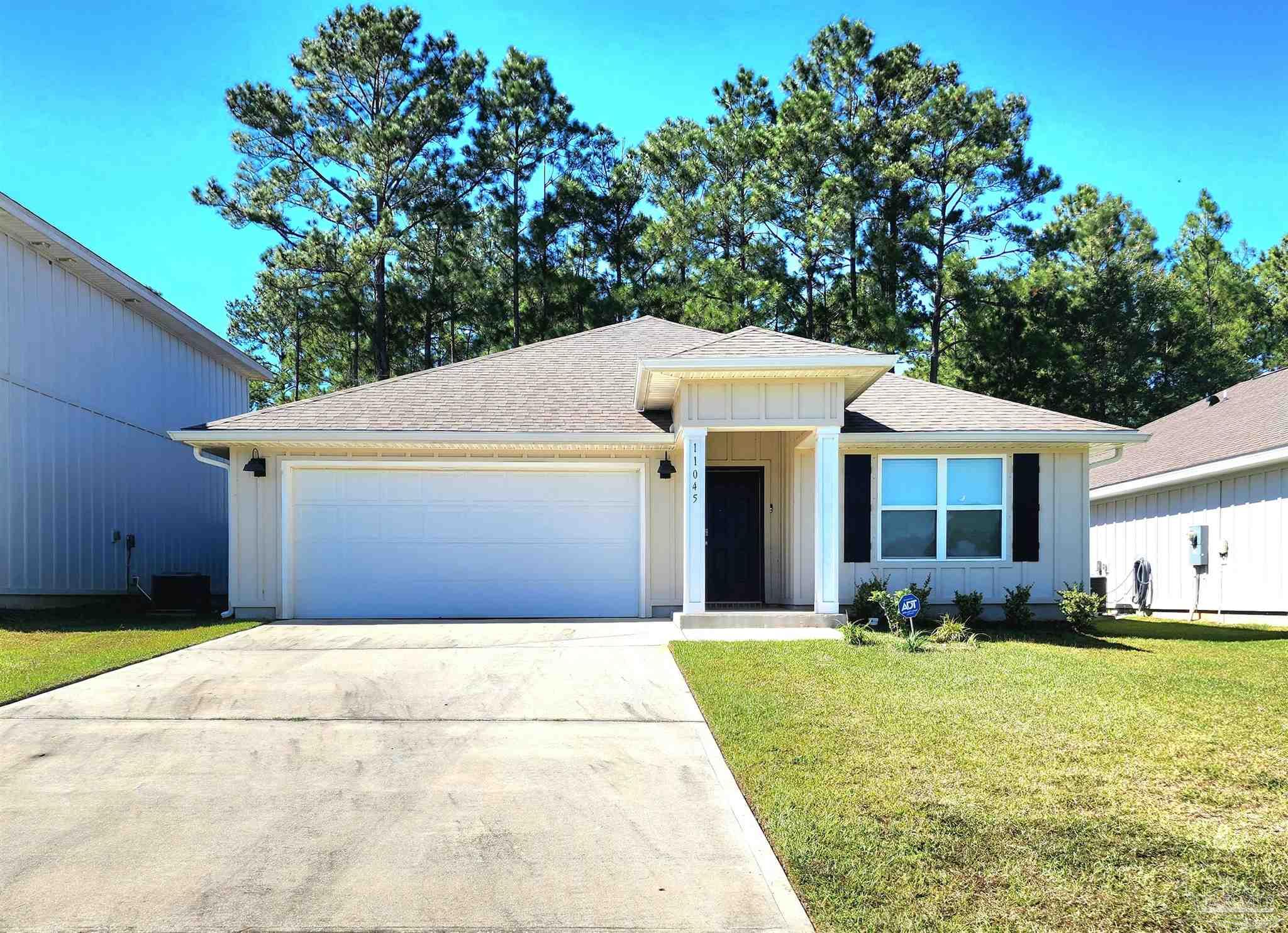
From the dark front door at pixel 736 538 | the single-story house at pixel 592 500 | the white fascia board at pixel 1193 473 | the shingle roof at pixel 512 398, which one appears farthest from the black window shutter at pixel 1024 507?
the shingle roof at pixel 512 398

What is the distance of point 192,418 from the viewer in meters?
17.3

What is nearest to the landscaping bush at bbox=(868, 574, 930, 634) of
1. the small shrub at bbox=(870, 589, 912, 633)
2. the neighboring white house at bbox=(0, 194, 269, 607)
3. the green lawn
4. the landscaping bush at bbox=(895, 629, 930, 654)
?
the small shrub at bbox=(870, 589, 912, 633)

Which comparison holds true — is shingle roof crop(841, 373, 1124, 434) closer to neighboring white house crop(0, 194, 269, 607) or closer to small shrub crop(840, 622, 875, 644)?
small shrub crop(840, 622, 875, 644)

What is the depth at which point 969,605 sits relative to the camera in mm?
10188

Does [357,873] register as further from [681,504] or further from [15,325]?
[15,325]

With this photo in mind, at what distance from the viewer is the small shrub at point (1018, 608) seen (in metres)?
10.1

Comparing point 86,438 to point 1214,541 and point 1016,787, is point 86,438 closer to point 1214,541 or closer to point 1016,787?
point 1016,787

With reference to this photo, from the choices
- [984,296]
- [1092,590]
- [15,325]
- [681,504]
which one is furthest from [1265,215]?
[15,325]

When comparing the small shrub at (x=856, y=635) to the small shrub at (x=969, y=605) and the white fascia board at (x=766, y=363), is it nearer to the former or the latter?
the small shrub at (x=969, y=605)

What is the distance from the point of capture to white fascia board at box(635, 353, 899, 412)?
354 inches

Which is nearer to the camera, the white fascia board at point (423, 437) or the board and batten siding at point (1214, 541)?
the white fascia board at point (423, 437)

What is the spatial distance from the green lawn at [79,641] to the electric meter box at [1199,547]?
44.3 ft

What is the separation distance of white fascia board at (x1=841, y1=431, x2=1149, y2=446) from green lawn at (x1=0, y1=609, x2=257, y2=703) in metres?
7.82

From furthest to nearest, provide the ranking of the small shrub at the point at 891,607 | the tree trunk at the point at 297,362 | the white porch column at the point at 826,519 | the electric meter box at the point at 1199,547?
the tree trunk at the point at 297,362 → the electric meter box at the point at 1199,547 → the white porch column at the point at 826,519 → the small shrub at the point at 891,607
